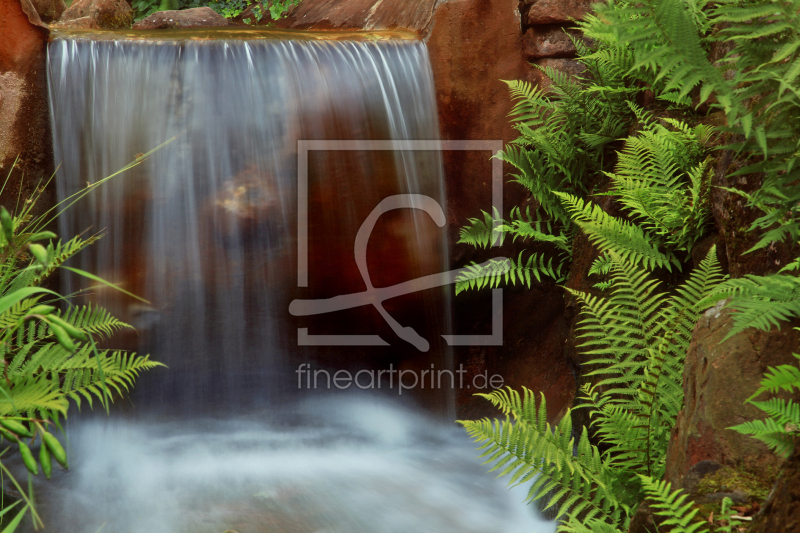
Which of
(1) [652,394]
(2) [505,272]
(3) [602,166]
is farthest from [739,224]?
(2) [505,272]

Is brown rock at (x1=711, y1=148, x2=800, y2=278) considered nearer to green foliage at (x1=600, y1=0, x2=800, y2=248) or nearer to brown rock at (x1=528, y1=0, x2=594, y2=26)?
green foliage at (x1=600, y1=0, x2=800, y2=248)

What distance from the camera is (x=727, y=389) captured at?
209 centimetres

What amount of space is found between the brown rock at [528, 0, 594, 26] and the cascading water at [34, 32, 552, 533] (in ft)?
3.66

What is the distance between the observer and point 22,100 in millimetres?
4016

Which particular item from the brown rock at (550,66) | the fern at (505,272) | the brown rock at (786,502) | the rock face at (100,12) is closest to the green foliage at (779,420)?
the brown rock at (786,502)

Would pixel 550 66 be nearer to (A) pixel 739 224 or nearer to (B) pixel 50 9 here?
(A) pixel 739 224

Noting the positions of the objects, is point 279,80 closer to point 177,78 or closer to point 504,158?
point 177,78

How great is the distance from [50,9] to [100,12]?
63 centimetres

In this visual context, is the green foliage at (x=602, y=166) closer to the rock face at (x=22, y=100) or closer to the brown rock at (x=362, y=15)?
the brown rock at (x=362, y=15)

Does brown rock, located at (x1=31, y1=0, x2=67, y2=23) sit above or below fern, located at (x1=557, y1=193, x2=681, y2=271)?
above

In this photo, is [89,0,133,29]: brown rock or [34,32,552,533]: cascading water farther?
[89,0,133,29]: brown rock

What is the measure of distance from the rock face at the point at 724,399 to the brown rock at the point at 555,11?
10.5 ft

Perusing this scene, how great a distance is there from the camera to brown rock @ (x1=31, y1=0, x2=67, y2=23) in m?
6.53

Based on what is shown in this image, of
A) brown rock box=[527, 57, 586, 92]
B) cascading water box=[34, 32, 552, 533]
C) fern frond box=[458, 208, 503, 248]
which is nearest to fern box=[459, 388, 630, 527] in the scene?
cascading water box=[34, 32, 552, 533]
